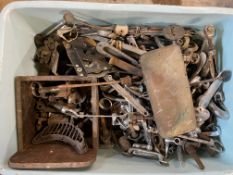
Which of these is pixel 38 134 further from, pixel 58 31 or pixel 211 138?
pixel 211 138

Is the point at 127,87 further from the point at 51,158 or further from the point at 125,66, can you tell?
the point at 51,158

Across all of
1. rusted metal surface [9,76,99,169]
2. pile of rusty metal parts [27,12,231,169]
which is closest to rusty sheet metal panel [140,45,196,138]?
pile of rusty metal parts [27,12,231,169]

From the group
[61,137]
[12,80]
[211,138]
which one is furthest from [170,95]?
[12,80]

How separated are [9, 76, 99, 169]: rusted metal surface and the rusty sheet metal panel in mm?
167

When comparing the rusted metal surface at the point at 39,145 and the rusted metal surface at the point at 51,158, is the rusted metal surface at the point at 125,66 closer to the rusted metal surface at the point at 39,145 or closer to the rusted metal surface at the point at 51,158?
the rusted metal surface at the point at 39,145

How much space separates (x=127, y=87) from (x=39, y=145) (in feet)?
0.97

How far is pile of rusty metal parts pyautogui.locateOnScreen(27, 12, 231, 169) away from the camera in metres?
0.93

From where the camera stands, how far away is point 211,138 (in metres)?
0.97

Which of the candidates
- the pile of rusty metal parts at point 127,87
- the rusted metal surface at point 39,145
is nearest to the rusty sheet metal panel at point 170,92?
the pile of rusty metal parts at point 127,87

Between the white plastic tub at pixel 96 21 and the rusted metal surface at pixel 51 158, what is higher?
the white plastic tub at pixel 96 21

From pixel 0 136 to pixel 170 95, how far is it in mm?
440

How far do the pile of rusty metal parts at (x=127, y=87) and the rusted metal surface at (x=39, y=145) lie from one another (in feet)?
0.07

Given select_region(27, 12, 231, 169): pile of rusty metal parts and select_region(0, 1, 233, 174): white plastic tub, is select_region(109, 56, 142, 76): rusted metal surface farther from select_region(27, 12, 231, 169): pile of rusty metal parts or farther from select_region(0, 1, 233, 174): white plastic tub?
select_region(0, 1, 233, 174): white plastic tub

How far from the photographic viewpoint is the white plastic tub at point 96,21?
33.4 inches
